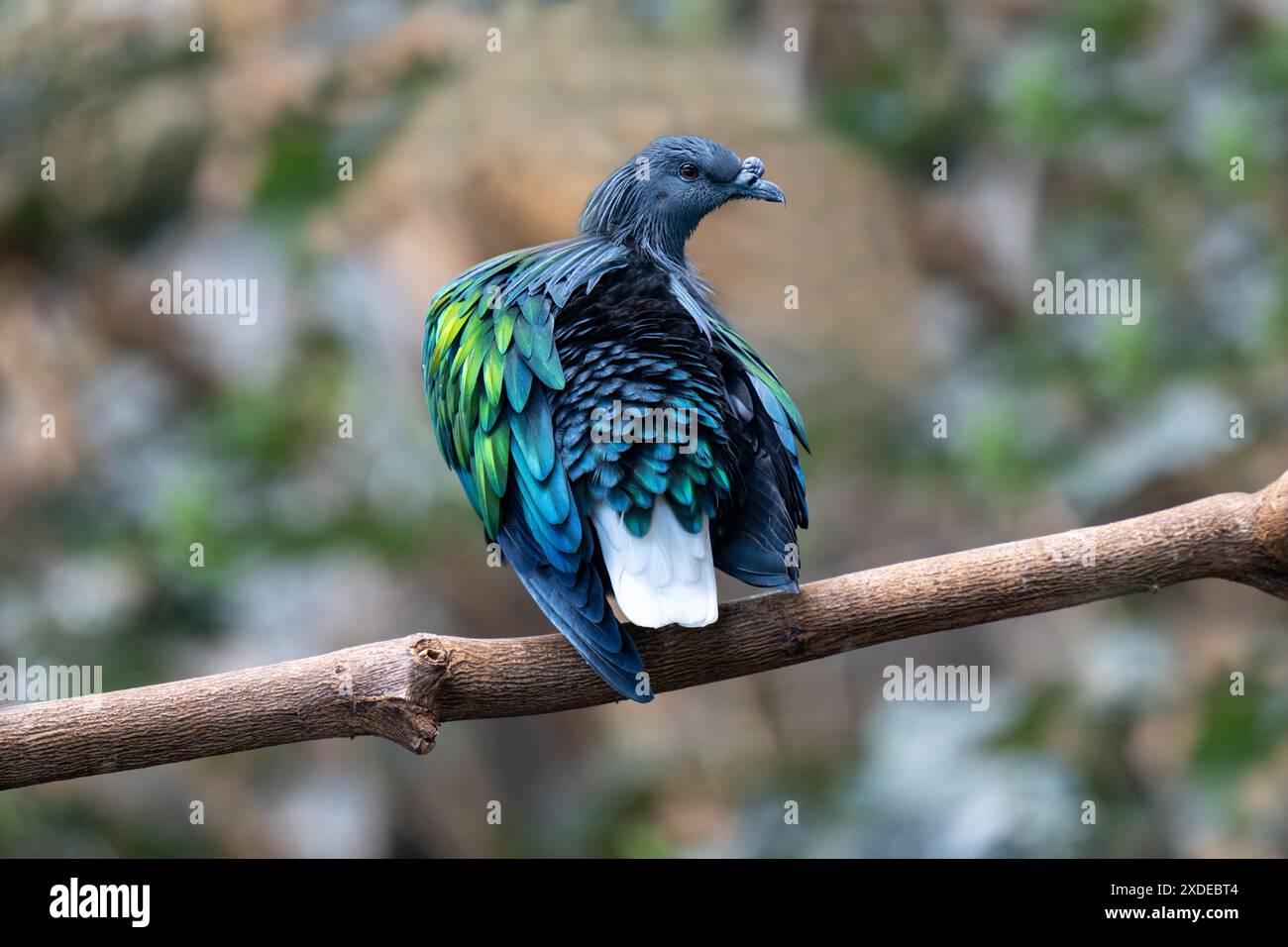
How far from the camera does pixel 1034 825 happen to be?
3.59 metres

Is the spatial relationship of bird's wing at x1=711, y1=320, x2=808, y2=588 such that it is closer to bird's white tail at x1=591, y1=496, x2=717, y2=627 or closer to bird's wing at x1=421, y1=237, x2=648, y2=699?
bird's white tail at x1=591, y1=496, x2=717, y2=627

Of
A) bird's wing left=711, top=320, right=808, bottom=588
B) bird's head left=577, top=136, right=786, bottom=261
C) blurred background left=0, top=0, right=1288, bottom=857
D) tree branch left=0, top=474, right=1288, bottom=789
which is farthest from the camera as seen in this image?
blurred background left=0, top=0, right=1288, bottom=857

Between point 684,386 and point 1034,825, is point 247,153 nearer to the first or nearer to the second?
point 684,386

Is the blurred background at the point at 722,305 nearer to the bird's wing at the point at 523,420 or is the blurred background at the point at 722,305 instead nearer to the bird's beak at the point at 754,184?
the bird's beak at the point at 754,184

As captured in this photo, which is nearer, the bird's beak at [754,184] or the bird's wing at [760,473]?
the bird's wing at [760,473]

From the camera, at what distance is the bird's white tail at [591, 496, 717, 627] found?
214cm

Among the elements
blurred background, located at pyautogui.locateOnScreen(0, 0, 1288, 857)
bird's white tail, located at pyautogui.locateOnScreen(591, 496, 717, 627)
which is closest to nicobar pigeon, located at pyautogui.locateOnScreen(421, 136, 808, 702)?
bird's white tail, located at pyautogui.locateOnScreen(591, 496, 717, 627)

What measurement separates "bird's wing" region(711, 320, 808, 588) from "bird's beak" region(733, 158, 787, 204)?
0.32 metres

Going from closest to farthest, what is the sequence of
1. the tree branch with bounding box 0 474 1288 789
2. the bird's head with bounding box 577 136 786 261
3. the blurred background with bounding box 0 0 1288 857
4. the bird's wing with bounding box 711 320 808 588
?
the tree branch with bounding box 0 474 1288 789 < the bird's wing with bounding box 711 320 808 588 < the bird's head with bounding box 577 136 786 261 < the blurred background with bounding box 0 0 1288 857

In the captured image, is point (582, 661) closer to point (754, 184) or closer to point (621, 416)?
point (621, 416)

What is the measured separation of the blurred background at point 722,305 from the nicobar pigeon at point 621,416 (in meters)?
1.77

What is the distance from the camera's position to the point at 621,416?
2301 mm

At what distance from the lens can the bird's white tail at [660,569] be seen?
214 centimetres

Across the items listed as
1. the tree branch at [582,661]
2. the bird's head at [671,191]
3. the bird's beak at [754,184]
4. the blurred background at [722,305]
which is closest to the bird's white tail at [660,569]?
the tree branch at [582,661]
